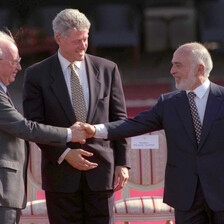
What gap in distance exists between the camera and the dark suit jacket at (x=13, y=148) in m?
3.60

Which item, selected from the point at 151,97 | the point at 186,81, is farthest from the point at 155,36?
the point at 186,81

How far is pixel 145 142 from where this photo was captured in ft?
15.9

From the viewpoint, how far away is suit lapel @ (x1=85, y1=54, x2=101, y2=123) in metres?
3.92

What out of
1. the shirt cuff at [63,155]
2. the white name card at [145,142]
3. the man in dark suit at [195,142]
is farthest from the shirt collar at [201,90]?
the white name card at [145,142]

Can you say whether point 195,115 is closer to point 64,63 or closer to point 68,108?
point 68,108

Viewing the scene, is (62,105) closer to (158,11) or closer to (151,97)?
(151,97)

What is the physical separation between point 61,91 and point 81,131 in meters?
0.31

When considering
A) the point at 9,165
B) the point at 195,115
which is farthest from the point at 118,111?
the point at 9,165

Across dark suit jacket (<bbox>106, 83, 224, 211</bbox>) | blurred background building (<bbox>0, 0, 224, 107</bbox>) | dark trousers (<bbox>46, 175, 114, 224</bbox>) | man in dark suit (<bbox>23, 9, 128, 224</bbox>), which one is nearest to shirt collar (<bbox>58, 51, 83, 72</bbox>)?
man in dark suit (<bbox>23, 9, 128, 224</bbox>)

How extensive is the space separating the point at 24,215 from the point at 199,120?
1.80 metres

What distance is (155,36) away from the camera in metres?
15.0

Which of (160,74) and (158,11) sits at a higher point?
(158,11)

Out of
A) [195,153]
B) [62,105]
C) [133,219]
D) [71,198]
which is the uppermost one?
[62,105]

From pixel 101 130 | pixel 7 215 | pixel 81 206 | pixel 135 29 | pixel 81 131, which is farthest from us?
pixel 135 29
